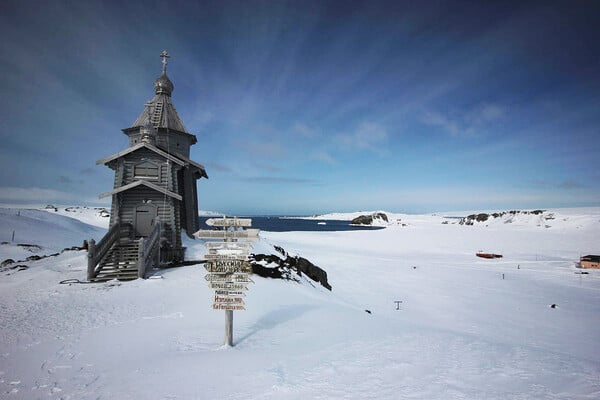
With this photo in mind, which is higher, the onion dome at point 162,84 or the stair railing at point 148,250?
the onion dome at point 162,84

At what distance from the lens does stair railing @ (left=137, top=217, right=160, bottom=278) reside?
13023mm

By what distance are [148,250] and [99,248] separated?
7.33 feet

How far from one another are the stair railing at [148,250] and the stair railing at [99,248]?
78.1 inches

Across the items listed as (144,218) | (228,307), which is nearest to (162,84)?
(144,218)

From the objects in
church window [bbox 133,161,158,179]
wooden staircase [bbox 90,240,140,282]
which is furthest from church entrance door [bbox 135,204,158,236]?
church window [bbox 133,161,158,179]

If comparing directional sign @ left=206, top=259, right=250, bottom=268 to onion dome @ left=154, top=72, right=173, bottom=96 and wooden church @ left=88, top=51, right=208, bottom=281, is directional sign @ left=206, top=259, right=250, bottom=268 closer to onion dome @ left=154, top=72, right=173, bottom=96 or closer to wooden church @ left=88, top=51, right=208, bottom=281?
wooden church @ left=88, top=51, right=208, bottom=281

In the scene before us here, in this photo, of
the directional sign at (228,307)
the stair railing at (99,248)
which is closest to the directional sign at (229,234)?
the directional sign at (228,307)

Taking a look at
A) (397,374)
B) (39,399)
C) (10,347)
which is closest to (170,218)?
(10,347)

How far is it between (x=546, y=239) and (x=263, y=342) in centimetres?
6415

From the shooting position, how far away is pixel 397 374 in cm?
540

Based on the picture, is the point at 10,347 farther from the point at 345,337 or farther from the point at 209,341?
the point at 345,337

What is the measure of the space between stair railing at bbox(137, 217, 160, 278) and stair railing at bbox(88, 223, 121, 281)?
6.51ft

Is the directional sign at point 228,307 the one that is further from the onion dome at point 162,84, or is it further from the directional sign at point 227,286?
the onion dome at point 162,84

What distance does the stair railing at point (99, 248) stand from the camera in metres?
12.7
